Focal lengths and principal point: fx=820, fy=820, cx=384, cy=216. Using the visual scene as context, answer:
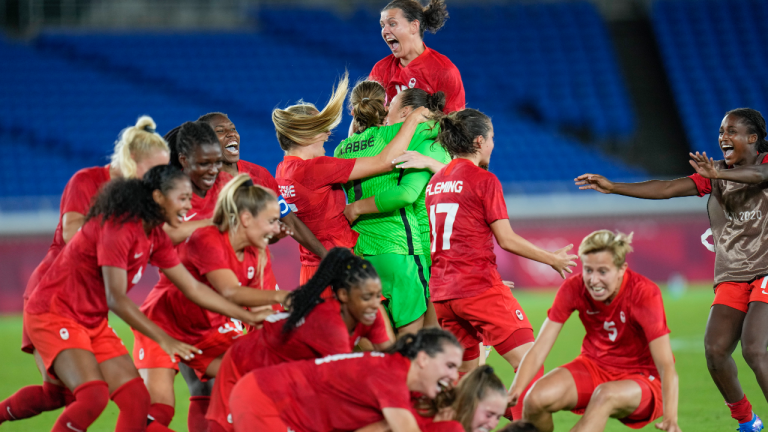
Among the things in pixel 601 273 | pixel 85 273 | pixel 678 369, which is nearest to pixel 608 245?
pixel 601 273

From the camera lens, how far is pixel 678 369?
8641 mm

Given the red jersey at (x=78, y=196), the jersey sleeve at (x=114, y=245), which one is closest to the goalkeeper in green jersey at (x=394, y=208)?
the red jersey at (x=78, y=196)

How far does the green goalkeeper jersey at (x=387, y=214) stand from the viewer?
583 centimetres

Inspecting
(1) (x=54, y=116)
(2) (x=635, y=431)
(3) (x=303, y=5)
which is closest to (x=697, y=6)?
(3) (x=303, y=5)

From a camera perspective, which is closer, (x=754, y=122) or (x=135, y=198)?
(x=135, y=198)

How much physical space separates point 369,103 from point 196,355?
225cm

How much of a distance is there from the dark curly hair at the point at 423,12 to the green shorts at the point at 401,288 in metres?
1.95

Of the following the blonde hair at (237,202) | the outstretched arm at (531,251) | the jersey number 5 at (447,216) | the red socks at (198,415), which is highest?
the blonde hair at (237,202)

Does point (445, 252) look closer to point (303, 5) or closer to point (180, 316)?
point (180, 316)

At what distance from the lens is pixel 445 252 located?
540 cm

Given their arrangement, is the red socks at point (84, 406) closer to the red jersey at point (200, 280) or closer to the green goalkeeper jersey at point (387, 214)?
the red jersey at point (200, 280)

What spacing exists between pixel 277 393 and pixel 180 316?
3.76 ft

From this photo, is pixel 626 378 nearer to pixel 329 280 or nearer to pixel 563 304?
pixel 563 304

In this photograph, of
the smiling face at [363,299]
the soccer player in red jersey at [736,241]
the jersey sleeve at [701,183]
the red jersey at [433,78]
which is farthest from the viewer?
the red jersey at [433,78]
